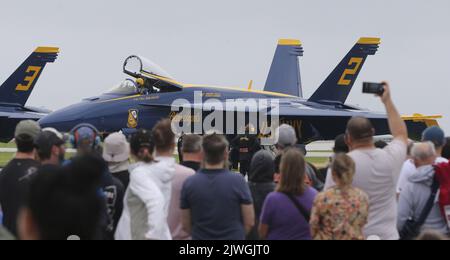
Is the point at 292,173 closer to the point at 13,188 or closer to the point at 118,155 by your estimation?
the point at 118,155

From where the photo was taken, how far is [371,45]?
26.9m

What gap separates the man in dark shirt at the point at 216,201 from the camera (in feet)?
21.6

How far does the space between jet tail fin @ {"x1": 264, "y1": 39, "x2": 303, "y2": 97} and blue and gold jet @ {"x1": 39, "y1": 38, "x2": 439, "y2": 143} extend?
6.79 metres

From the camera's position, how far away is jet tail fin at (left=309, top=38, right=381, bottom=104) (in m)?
26.3

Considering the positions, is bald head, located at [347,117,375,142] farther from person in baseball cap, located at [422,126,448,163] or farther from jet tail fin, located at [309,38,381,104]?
jet tail fin, located at [309,38,381,104]

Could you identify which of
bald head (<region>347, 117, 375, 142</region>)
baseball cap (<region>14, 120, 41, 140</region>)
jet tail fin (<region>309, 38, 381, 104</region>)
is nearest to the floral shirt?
bald head (<region>347, 117, 375, 142</region>)

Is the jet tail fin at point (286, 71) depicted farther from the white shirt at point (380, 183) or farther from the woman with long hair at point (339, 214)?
the woman with long hair at point (339, 214)

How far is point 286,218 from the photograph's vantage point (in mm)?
6535

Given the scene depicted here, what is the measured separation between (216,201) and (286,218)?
599 millimetres

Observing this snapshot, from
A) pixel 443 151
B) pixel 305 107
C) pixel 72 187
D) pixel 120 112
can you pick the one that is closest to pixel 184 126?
pixel 120 112

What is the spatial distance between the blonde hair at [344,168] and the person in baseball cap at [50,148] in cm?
241

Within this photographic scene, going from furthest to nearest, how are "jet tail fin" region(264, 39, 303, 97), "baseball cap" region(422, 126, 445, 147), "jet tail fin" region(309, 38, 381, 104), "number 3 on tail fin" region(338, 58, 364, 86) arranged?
"jet tail fin" region(264, 39, 303, 97) < "number 3 on tail fin" region(338, 58, 364, 86) < "jet tail fin" region(309, 38, 381, 104) < "baseball cap" region(422, 126, 445, 147)

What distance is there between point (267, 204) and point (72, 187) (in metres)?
3.36

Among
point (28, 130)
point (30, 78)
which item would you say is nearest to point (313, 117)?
point (30, 78)
